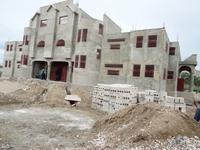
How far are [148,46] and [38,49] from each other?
1663 centimetres

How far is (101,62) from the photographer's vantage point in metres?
27.6

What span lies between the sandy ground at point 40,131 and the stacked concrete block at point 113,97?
14.5 feet

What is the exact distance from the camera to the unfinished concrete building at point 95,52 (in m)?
24.2

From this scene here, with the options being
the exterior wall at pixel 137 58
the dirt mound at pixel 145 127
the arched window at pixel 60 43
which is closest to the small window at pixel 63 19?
the arched window at pixel 60 43

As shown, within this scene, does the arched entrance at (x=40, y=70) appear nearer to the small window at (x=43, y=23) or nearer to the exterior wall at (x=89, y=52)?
the small window at (x=43, y=23)

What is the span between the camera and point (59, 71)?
107 feet

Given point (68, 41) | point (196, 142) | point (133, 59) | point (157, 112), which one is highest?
point (68, 41)

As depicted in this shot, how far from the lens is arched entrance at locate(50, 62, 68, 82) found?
31.7m

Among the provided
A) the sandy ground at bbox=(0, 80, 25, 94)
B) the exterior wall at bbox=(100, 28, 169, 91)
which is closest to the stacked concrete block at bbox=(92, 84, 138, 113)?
the exterior wall at bbox=(100, 28, 169, 91)

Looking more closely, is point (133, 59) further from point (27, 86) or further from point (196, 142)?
point (196, 142)

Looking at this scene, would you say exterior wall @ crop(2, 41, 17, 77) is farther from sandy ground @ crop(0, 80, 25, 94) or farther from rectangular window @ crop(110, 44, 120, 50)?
rectangular window @ crop(110, 44, 120, 50)

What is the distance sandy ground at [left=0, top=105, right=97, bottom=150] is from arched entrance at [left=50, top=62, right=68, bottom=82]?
16.8 m

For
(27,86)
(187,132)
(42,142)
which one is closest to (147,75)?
(27,86)

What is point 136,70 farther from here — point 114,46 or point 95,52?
point 95,52
